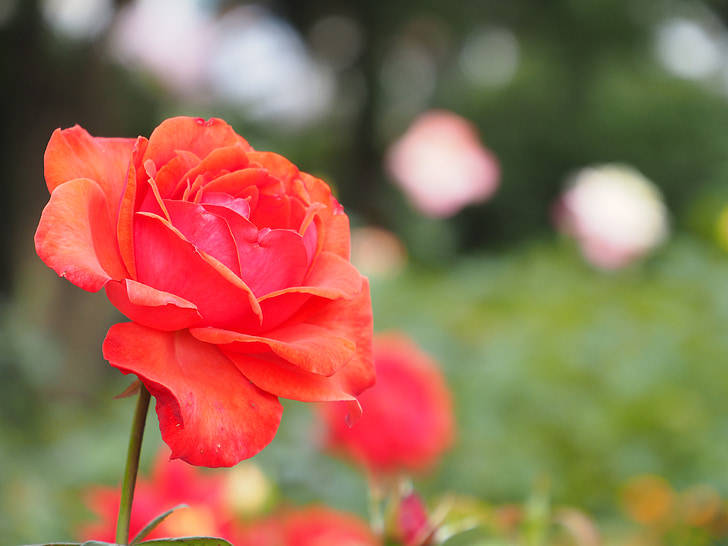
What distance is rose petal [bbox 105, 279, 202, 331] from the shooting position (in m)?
0.22

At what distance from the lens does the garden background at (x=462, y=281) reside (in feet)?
3.94

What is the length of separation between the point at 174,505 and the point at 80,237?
309 mm

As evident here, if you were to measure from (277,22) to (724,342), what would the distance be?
137 inches

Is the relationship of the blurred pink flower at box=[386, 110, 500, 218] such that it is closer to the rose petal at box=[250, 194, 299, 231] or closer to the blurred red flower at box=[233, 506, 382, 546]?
the blurred red flower at box=[233, 506, 382, 546]

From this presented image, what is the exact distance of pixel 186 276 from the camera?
0.78 ft

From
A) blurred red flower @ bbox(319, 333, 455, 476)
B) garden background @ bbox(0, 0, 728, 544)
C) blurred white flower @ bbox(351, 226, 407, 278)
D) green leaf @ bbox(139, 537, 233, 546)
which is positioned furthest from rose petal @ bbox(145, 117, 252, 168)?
blurred white flower @ bbox(351, 226, 407, 278)

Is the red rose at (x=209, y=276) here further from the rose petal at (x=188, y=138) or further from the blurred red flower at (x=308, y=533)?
the blurred red flower at (x=308, y=533)

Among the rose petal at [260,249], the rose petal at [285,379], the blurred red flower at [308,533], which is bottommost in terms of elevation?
the blurred red flower at [308,533]

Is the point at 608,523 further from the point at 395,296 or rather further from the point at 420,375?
the point at 395,296

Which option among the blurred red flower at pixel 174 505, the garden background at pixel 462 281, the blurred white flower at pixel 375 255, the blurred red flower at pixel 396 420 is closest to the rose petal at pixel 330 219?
the blurred red flower at pixel 174 505

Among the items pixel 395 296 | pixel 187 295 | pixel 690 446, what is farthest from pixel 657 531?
pixel 395 296

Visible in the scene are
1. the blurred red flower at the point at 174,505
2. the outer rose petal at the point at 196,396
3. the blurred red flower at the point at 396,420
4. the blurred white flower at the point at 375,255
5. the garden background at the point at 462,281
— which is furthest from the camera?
the blurred white flower at the point at 375,255

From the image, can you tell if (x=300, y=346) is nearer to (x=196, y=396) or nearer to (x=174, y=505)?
(x=196, y=396)

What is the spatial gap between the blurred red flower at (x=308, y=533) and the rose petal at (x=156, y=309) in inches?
10.2
